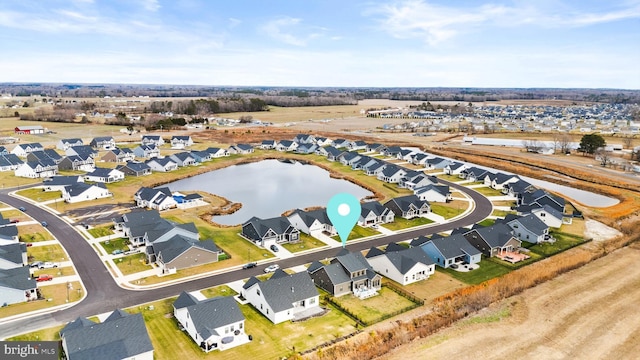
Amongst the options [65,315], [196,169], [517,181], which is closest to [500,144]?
[517,181]

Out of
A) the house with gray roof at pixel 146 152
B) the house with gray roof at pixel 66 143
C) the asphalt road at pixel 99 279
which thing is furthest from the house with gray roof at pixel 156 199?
the house with gray roof at pixel 66 143

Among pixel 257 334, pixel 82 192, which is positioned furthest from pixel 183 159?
pixel 257 334

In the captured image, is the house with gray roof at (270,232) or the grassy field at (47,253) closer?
the grassy field at (47,253)

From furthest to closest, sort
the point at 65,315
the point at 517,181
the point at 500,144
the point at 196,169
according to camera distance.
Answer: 1. the point at 500,144
2. the point at 196,169
3. the point at 517,181
4. the point at 65,315

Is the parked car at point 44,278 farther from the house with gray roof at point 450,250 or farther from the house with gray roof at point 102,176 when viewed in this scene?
the house with gray roof at point 102,176

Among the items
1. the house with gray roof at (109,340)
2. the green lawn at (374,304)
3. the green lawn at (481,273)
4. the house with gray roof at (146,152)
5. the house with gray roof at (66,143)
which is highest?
the house with gray roof at (66,143)

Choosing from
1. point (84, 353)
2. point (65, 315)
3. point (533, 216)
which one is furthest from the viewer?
point (533, 216)

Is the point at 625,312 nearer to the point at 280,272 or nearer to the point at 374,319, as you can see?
the point at 374,319

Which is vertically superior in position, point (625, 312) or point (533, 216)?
point (533, 216)

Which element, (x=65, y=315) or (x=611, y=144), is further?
(x=611, y=144)
